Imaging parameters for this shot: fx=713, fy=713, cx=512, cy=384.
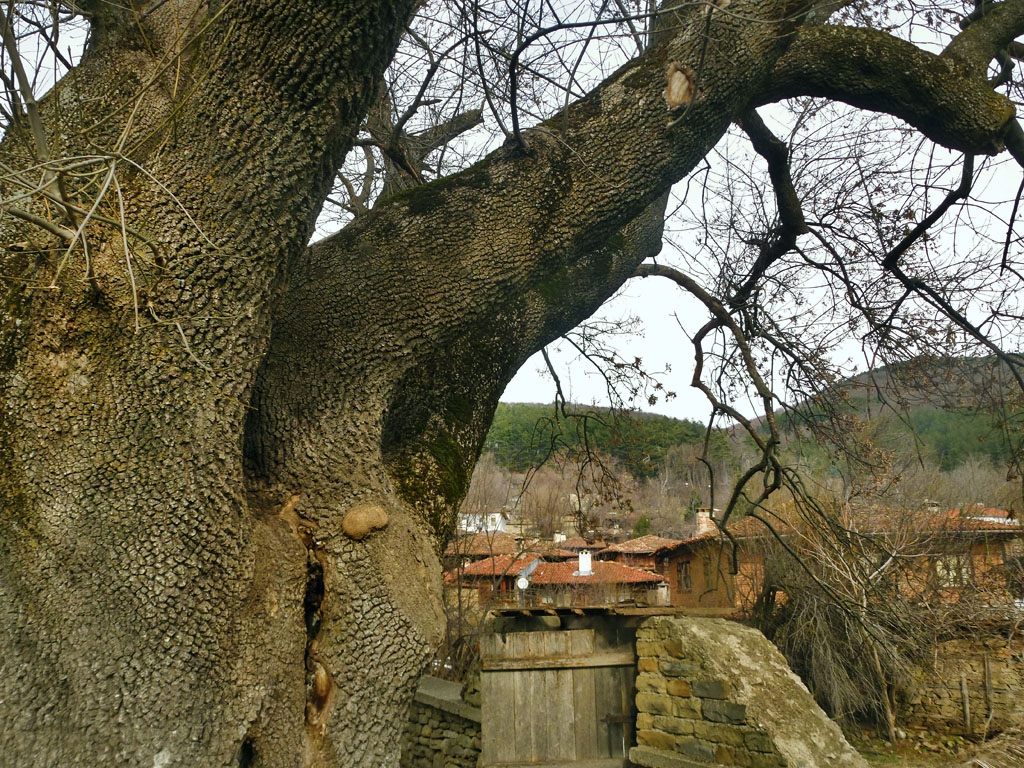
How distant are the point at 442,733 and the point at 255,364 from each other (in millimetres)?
5906

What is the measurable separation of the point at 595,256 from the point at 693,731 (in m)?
4.76

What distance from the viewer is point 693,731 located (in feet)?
20.8

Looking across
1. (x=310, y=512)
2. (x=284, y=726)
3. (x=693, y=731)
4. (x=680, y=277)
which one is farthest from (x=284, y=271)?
(x=693, y=731)

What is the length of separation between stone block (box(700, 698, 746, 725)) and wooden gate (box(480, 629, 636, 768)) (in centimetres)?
87

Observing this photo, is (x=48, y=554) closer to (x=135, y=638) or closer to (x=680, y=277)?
(x=135, y=638)

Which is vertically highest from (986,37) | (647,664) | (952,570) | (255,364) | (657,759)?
(986,37)

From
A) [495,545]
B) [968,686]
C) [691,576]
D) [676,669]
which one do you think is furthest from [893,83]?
[691,576]

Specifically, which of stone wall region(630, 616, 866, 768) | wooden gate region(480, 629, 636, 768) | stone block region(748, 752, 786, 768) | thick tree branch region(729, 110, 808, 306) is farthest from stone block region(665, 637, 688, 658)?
thick tree branch region(729, 110, 808, 306)

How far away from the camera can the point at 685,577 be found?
69.0 ft

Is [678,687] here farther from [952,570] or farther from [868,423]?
[952,570]

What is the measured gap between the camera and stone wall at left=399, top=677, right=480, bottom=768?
6785mm

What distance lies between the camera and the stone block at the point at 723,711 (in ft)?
20.0

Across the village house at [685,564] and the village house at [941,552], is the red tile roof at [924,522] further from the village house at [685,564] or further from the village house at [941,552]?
the village house at [685,564]

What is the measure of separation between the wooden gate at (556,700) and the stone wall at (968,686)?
6429mm
